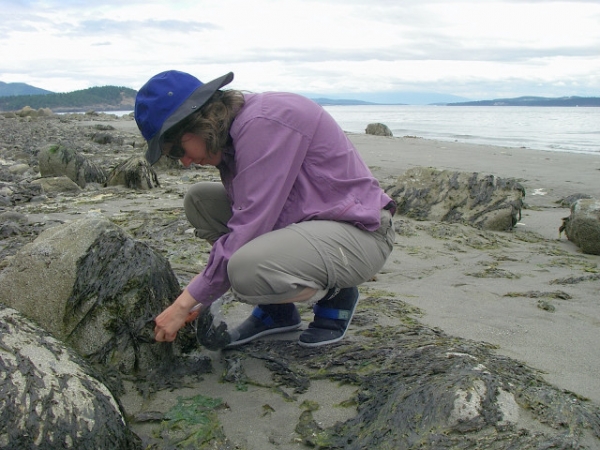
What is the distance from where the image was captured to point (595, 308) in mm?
3502

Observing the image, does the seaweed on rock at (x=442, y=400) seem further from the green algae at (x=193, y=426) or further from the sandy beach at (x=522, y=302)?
the green algae at (x=193, y=426)

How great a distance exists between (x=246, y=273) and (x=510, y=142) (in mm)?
18368

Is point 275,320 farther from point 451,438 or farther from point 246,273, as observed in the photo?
point 451,438

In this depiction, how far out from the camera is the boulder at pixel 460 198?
238 inches

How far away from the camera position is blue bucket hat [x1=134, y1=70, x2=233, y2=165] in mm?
2477

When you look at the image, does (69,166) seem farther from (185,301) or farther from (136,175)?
(185,301)

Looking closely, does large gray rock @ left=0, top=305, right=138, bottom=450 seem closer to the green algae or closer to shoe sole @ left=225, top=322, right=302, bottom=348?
the green algae

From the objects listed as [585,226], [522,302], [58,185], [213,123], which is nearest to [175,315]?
[213,123]

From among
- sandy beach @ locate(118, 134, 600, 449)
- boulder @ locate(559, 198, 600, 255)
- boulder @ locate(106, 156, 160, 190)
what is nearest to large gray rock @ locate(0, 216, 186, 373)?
sandy beach @ locate(118, 134, 600, 449)

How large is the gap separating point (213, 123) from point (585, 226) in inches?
152

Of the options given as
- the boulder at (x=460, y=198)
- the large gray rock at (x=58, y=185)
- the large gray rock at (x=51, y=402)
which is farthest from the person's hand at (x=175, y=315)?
the large gray rock at (x=58, y=185)

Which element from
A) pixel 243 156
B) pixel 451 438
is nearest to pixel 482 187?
pixel 243 156

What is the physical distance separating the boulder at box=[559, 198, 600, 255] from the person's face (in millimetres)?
3745

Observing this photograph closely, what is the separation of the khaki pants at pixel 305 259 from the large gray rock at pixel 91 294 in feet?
1.51
